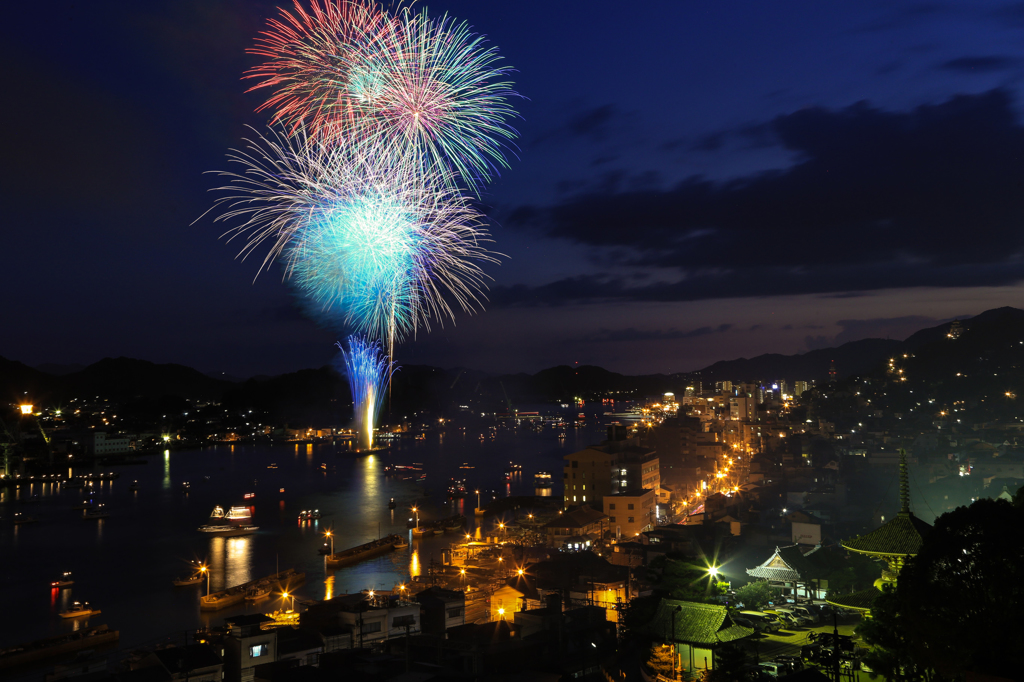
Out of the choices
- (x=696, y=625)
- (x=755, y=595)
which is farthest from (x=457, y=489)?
(x=696, y=625)

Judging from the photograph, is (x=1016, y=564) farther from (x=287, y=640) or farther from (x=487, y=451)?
(x=487, y=451)

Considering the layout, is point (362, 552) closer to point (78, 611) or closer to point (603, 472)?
point (78, 611)

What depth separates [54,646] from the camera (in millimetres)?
7078

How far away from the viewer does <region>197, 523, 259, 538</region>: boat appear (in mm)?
13945

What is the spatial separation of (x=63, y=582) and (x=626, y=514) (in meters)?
8.24

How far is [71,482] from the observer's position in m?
21.5

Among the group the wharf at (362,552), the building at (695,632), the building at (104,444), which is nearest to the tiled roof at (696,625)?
the building at (695,632)

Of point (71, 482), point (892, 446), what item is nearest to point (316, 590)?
point (892, 446)

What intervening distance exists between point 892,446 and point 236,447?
28549 millimetres

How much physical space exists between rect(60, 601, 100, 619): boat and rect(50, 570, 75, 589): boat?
125 centimetres

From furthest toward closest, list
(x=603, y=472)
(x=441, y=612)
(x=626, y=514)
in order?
1. (x=603, y=472)
2. (x=626, y=514)
3. (x=441, y=612)

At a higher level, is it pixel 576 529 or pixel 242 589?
pixel 576 529

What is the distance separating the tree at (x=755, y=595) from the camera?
571cm

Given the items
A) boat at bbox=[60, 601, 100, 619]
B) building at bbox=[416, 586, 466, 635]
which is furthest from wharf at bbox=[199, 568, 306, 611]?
building at bbox=[416, 586, 466, 635]
